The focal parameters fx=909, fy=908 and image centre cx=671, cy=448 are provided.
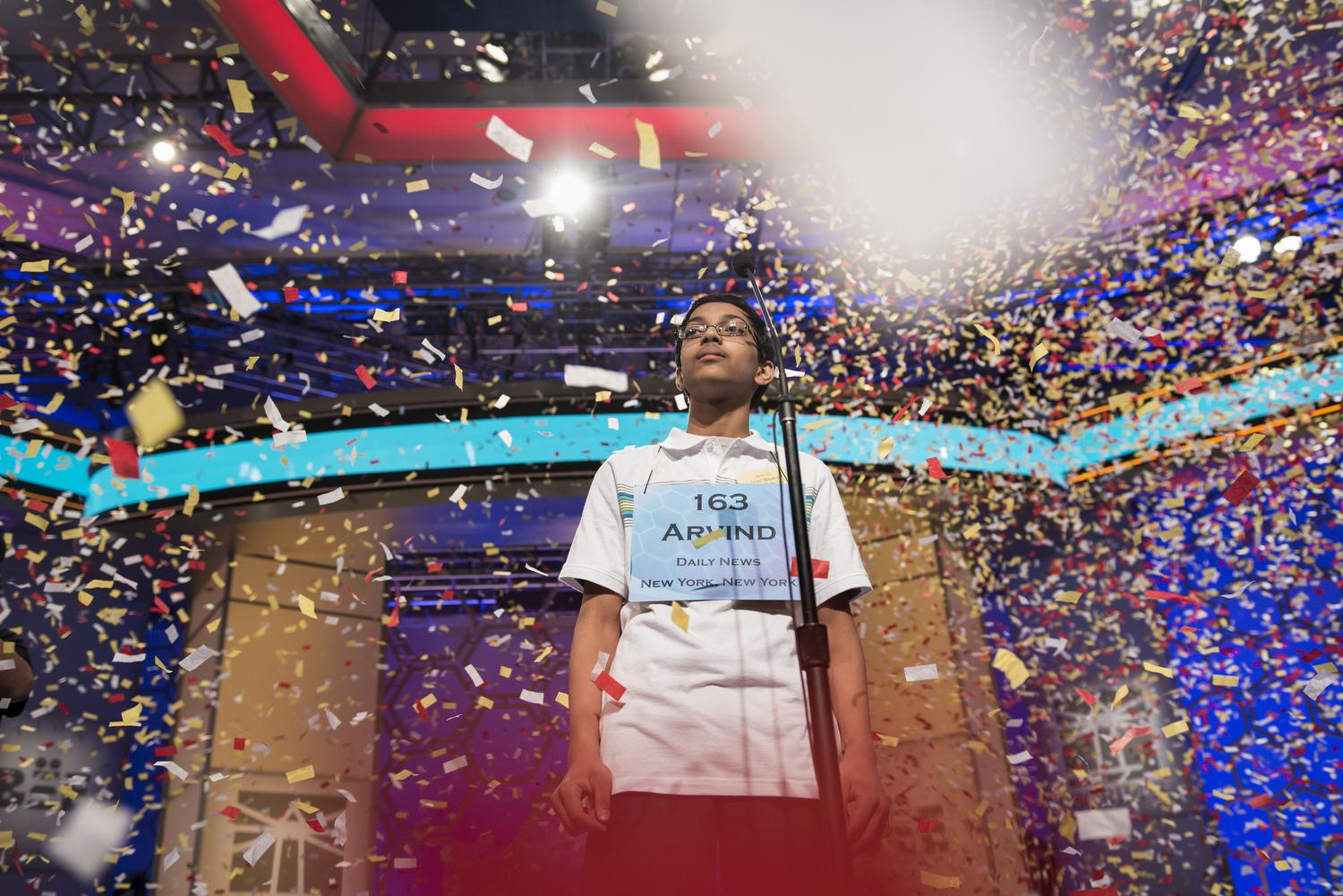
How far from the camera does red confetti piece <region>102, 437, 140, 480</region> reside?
6887 millimetres

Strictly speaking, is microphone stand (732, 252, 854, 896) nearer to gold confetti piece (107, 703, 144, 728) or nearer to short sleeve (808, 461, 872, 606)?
short sleeve (808, 461, 872, 606)

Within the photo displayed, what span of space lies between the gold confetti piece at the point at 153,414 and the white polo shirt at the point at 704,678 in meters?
6.07

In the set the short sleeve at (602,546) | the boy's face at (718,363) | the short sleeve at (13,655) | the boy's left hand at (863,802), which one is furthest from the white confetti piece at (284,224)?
the boy's left hand at (863,802)

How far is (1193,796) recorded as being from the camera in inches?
264

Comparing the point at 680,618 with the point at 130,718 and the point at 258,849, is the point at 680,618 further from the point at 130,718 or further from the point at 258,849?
the point at 130,718

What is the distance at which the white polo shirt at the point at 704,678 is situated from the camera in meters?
1.76

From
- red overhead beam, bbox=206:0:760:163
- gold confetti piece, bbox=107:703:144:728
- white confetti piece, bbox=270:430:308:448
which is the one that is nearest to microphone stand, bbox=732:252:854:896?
red overhead beam, bbox=206:0:760:163

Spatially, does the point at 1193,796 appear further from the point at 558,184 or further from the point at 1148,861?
the point at 558,184

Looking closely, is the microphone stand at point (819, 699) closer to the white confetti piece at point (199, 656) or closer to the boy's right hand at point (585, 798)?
the boy's right hand at point (585, 798)

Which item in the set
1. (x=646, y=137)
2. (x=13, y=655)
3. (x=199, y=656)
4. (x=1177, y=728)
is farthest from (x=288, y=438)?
(x=1177, y=728)

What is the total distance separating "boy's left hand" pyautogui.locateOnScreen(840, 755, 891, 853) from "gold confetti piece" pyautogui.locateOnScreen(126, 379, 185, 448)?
6586 mm

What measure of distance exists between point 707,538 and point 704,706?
40 centimetres

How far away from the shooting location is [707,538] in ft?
6.74

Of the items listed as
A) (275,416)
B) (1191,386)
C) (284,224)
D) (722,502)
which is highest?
(284,224)
